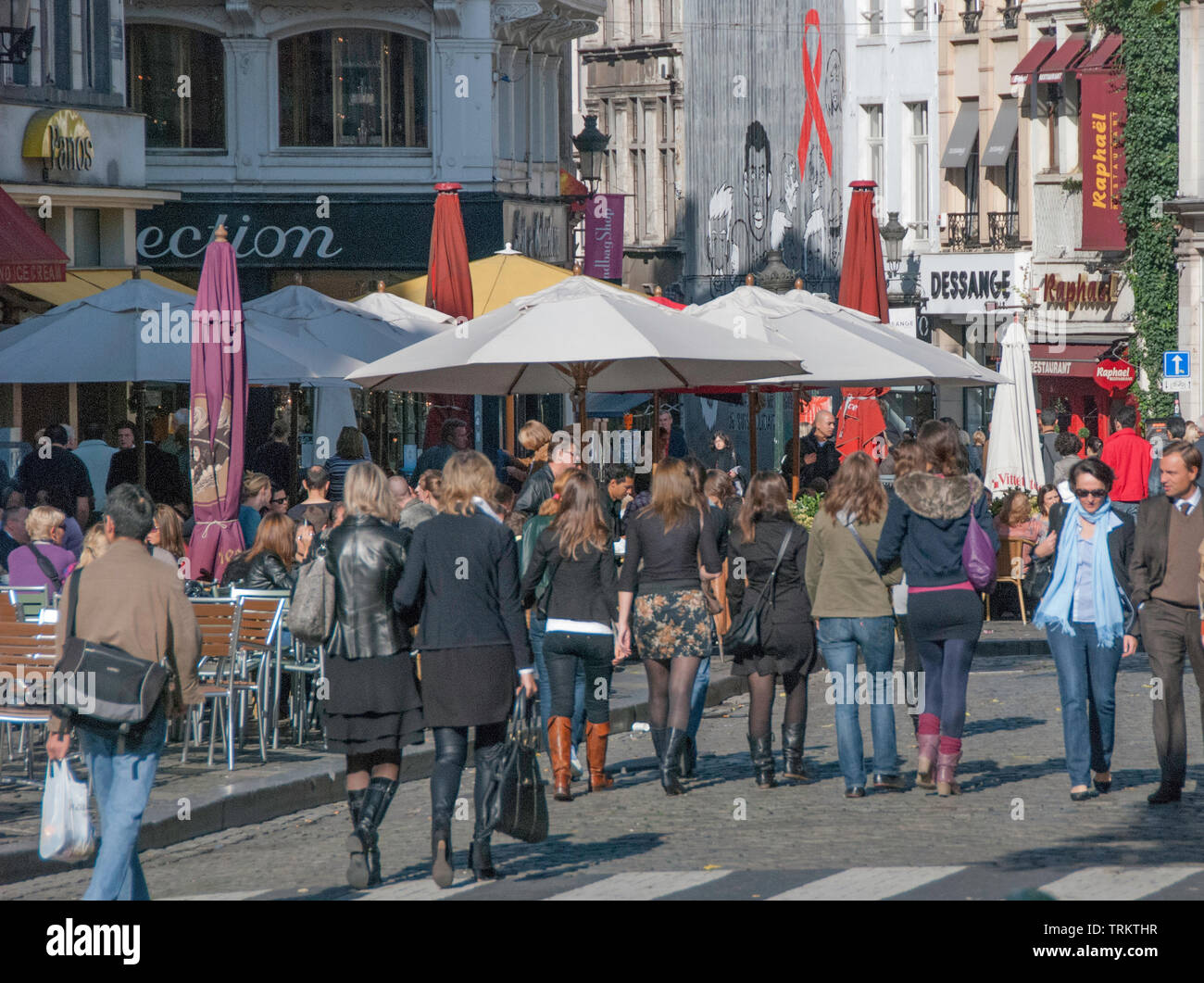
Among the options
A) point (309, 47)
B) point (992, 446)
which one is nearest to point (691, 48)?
point (309, 47)

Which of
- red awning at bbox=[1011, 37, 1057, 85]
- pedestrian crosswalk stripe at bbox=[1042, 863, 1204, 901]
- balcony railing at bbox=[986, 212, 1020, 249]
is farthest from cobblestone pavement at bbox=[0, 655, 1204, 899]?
balcony railing at bbox=[986, 212, 1020, 249]

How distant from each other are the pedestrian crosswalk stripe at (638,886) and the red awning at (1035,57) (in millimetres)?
35968

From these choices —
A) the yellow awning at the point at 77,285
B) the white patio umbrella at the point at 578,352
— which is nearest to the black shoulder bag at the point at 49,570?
the white patio umbrella at the point at 578,352

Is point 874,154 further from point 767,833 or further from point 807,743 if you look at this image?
point 767,833

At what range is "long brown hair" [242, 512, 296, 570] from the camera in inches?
519

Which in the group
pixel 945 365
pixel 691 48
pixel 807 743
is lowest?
pixel 807 743

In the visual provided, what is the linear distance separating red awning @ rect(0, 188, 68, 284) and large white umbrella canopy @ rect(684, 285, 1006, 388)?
21.9ft

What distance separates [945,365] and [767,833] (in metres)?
10.1

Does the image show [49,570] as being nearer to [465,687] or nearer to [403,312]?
[465,687]

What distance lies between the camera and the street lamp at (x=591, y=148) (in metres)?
34.2

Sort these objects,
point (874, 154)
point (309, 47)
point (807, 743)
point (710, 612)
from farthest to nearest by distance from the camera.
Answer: point (874, 154)
point (309, 47)
point (807, 743)
point (710, 612)

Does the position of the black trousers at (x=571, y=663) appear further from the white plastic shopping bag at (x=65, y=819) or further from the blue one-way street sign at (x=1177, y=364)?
the blue one-way street sign at (x=1177, y=364)

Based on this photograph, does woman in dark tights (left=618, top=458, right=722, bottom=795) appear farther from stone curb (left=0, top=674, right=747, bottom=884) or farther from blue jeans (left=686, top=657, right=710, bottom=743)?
stone curb (left=0, top=674, right=747, bottom=884)

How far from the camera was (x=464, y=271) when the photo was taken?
71.2 feet
